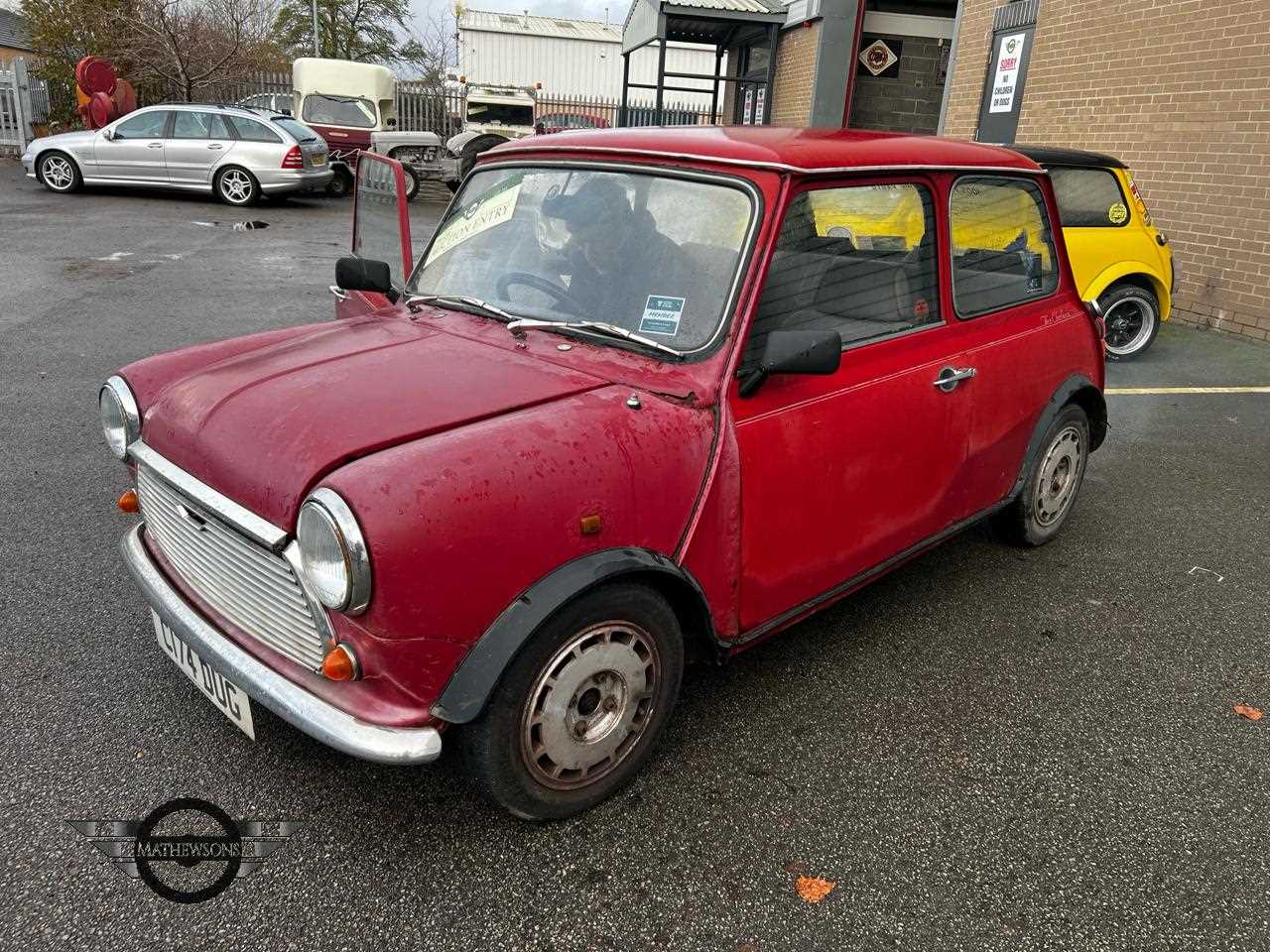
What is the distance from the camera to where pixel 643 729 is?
2.60 m

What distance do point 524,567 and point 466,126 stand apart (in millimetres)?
21973

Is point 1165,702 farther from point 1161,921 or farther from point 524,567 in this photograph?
point 524,567

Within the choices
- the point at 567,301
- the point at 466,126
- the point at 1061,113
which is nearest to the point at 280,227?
the point at 466,126

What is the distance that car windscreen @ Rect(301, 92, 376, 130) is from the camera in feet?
64.2

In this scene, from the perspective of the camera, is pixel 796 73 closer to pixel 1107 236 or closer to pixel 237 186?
pixel 237 186

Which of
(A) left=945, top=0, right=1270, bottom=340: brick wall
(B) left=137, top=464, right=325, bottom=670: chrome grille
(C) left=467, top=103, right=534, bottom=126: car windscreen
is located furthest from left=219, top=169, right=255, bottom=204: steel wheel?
(B) left=137, top=464, right=325, bottom=670: chrome grille

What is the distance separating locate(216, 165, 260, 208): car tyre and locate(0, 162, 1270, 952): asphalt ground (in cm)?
1291

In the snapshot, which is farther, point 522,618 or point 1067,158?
A: point 1067,158

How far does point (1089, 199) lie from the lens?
7586mm

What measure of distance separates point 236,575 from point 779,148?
200 cm

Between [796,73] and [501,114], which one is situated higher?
[796,73]

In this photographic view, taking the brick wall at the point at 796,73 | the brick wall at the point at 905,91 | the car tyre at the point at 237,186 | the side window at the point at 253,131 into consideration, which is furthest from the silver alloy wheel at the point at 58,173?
the brick wall at the point at 905,91

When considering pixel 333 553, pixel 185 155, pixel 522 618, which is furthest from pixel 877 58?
pixel 333 553

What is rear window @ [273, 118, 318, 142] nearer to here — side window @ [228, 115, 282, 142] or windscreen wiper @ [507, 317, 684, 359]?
side window @ [228, 115, 282, 142]
